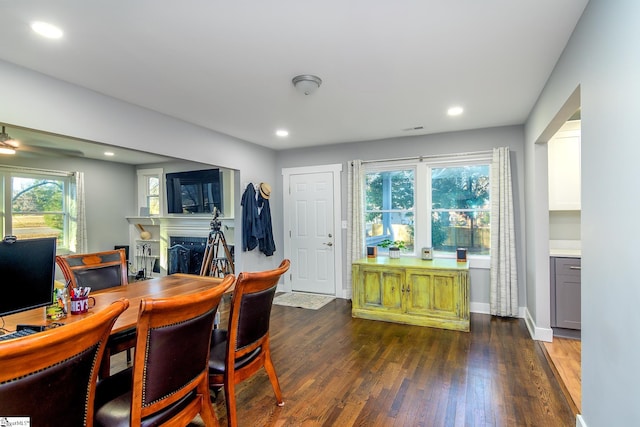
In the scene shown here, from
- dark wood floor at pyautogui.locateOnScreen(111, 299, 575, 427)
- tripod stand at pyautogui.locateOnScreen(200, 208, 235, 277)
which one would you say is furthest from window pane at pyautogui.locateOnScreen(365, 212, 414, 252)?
tripod stand at pyautogui.locateOnScreen(200, 208, 235, 277)

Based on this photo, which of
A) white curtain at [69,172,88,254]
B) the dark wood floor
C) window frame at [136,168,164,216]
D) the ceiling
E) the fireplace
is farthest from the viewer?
window frame at [136,168,164,216]

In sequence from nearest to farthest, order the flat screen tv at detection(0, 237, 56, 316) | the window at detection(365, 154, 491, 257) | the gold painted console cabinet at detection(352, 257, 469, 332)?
1. the flat screen tv at detection(0, 237, 56, 316)
2. the gold painted console cabinet at detection(352, 257, 469, 332)
3. the window at detection(365, 154, 491, 257)

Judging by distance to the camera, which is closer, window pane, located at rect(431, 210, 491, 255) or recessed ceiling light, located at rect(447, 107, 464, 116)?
recessed ceiling light, located at rect(447, 107, 464, 116)

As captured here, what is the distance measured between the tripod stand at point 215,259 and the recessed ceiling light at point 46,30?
3.17 m

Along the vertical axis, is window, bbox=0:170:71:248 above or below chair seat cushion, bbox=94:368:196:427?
above

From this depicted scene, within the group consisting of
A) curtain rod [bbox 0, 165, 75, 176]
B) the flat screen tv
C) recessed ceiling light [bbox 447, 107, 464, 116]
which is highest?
recessed ceiling light [bbox 447, 107, 464, 116]

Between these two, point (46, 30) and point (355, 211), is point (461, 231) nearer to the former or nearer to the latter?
point (355, 211)

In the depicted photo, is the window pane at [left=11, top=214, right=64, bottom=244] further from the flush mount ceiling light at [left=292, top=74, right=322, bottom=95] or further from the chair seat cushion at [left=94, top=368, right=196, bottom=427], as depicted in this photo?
the flush mount ceiling light at [left=292, top=74, right=322, bottom=95]

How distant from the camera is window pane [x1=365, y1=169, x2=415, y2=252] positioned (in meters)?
4.64

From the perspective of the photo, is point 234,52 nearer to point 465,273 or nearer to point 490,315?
point 465,273

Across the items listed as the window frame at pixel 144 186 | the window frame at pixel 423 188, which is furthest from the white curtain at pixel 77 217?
the window frame at pixel 423 188

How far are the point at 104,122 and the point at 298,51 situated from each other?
6.14 ft

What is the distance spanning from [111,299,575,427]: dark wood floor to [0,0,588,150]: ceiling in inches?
92.7

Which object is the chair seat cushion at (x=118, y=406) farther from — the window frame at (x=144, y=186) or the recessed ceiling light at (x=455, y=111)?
the window frame at (x=144, y=186)
